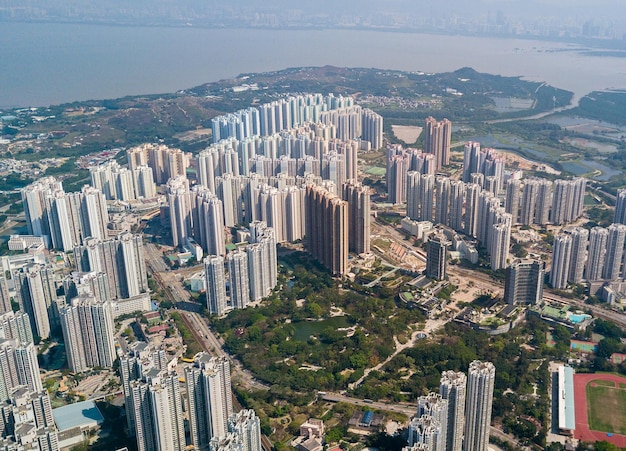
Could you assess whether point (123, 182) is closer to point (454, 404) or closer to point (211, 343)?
point (211, 343)

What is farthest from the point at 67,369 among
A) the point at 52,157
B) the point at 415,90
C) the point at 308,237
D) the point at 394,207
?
the point at 415,90

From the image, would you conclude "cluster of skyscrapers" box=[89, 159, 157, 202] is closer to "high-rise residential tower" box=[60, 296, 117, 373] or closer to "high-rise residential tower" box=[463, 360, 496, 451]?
"high-rise residential tower" box=[60, 296, 117, 373]

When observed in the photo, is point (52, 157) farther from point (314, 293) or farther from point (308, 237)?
point (314, 293)

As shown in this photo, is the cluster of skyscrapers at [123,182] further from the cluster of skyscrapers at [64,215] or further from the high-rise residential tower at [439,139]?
the high-rise residential tower at [439,139]

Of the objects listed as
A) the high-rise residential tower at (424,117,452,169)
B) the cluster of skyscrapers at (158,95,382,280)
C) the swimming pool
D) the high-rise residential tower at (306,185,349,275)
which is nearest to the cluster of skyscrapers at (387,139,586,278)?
the cluster of skyscrapers at (158,95,382,280)

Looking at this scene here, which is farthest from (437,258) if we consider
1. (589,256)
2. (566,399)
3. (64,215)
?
(64,215)
